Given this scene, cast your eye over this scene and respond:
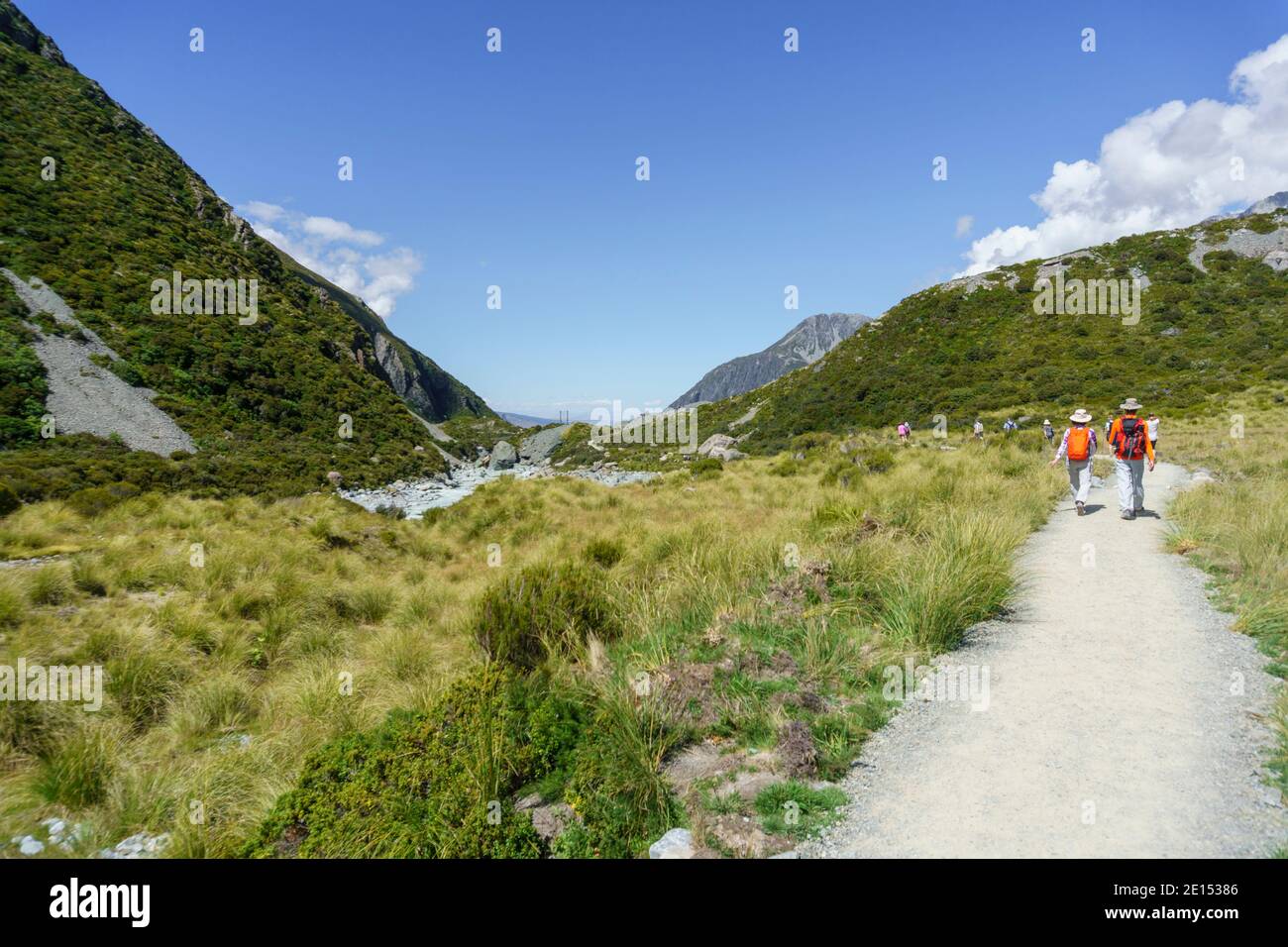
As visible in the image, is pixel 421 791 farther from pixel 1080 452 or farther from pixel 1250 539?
pixel 1080 452

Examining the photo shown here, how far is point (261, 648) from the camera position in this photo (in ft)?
23.8

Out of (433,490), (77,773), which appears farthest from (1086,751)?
(433,490)

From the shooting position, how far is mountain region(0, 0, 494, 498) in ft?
87.4

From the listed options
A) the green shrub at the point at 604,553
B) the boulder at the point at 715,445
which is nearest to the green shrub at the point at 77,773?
the green shrub at the point at 604,553

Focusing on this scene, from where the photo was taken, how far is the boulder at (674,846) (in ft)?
10.3

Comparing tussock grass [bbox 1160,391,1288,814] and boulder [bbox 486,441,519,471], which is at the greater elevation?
boulder [bbox 486,441,519,471]

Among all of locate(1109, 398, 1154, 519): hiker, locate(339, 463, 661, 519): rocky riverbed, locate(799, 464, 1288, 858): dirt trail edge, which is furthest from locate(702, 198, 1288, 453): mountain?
locate(799, 464, 1288, 858): dirt trail edge

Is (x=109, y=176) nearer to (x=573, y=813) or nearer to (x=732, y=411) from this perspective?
(x=732, y=411)

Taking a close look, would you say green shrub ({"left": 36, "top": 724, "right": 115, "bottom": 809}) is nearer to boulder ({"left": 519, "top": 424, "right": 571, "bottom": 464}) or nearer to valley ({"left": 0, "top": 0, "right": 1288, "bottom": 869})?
valley ({"left": 0, "top": 0, "right": 1288, "bottom": 869})

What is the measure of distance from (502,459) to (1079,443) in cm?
5251

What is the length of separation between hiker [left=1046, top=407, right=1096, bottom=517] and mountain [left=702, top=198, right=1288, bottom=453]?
2429cm

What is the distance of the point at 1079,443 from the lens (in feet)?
35.3

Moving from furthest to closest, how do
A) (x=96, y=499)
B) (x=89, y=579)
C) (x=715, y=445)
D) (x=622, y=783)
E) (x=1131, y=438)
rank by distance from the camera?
(x=715, y=445) → (x=96, y=499) → (x=1131, y=438) → (x=89, y=579) → (x=622, y=783)

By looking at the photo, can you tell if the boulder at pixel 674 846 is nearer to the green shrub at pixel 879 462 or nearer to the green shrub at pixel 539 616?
the green shrub at pixel 539 616
